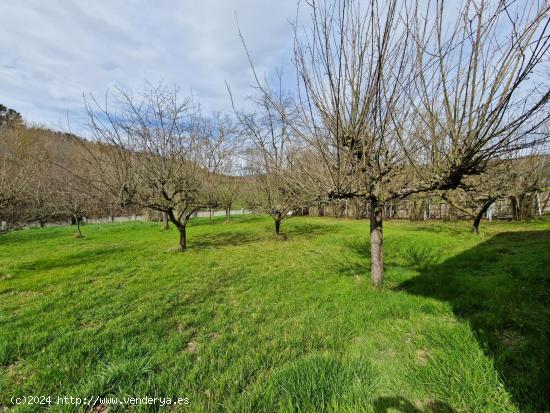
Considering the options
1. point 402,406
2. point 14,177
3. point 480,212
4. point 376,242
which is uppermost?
point 14,177

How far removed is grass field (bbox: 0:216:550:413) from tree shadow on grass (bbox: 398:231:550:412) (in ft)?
0.05

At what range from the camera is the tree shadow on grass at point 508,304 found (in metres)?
1.98

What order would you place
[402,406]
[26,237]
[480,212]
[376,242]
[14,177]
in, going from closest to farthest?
[402,406], [376,242], [14,177], [480,212], [26,237]

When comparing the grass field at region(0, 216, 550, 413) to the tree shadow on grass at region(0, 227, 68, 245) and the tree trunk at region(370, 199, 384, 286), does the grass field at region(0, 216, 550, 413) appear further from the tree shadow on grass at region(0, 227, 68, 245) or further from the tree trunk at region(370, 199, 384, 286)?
the tree shadow on grass at region(0, 227, 68, 245)

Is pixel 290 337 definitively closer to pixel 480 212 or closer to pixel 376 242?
pixel 376 242

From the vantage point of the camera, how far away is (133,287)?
16.2 feet

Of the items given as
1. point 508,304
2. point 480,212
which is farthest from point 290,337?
point 480,212

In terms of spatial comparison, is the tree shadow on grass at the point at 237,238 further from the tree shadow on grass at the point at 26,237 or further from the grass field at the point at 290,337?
the tree shadow on grass at the point at 26,237

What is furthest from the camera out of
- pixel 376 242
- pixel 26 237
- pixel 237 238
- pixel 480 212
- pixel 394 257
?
pixel 26 237

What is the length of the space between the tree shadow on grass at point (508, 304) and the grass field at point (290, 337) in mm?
17

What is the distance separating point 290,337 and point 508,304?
335 cm

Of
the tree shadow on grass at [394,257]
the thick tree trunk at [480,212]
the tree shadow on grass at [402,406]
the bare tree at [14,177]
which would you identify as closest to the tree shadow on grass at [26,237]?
the bare tree at [14,177]

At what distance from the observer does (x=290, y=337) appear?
2.83 meters

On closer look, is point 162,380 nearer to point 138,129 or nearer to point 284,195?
point 138,129
